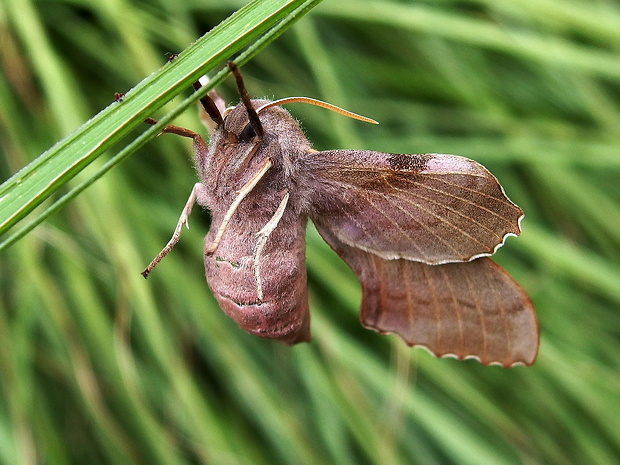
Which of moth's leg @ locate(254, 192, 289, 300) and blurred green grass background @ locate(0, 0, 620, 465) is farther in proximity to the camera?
blurred green grass background @ locate(0, 0, 620, 465)

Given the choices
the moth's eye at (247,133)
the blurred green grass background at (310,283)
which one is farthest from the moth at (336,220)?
the blurred green grass background at (310,283)

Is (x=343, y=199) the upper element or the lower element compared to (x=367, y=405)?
upper

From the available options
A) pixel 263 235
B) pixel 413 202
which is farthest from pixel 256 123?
pixel 413 202

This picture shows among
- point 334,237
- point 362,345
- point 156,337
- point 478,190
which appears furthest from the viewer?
point 362,345

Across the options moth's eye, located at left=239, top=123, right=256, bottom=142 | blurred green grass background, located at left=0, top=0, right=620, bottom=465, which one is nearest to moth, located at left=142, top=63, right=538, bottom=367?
moth's eye, located at left=239, top=123, right=256, bottom=142

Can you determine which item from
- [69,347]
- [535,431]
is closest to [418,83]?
[535,431]

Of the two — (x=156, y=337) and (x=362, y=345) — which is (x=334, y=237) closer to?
(x=156, y=337)

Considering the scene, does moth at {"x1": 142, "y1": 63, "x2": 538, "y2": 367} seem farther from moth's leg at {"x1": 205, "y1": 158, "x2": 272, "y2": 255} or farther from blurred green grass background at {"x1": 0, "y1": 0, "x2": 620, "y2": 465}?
blurred green grass background at {"x1": 0, "y1": 0, "x2": 620, "y2": 465}

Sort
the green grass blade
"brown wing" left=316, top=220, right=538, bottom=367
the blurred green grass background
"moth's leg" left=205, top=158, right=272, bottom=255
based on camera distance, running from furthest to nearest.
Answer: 1. the blurred green grass background
2. "brown wing" left=316, top=220, right=538, bottom=367
3. "moth's leg" left=205, top=158, right=272, bottom=255
4. the green grass blade
